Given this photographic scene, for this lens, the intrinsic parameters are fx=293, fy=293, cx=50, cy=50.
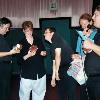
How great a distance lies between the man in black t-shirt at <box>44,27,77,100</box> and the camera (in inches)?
163

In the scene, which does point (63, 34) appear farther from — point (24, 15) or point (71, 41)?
point (24, 15)

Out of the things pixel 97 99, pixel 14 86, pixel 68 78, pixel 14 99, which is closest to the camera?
pixel 97 99

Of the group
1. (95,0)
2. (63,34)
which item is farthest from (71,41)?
(95,0)

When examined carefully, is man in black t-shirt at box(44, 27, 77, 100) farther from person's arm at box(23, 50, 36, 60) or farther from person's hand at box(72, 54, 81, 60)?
person's arm at box(23, 50, 36, 60)

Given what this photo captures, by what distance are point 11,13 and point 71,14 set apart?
5.88 ft

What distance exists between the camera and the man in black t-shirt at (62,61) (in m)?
4.14

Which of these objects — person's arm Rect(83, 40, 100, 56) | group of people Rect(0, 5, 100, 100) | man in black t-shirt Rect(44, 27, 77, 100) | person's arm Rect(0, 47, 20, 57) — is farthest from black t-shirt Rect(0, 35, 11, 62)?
person's arm Rect(83, 40, 100, 56)

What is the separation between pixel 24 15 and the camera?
28.8ft

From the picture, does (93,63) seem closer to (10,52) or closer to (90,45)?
(90,45)

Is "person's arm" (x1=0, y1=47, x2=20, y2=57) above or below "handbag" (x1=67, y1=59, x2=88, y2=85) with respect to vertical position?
above

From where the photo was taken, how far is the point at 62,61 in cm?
422

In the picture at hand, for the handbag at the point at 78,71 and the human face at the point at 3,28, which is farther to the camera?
the human face at the point at 3,28

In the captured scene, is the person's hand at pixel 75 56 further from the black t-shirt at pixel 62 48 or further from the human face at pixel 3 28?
the human face at pixel 3 28

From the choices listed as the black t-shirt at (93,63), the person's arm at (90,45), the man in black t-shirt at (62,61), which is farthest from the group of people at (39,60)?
the person's arm at (90,45)
